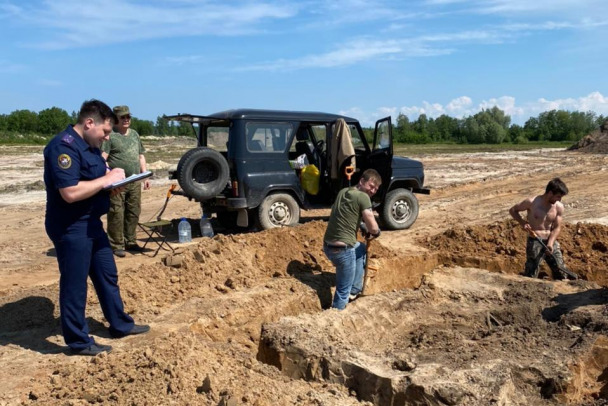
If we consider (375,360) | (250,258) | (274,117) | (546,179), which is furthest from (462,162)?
(375,360)

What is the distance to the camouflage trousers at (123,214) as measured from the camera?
8.24m

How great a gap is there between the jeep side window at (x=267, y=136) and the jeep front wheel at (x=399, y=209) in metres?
2.10

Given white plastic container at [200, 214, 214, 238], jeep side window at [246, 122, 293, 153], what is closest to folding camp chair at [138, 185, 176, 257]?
white plastic container at [200, 214, 214, 238]

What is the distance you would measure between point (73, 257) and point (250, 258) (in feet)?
9.40

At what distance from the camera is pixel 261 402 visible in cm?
375

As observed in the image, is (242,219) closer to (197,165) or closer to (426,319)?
(197,165)

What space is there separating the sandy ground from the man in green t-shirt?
294 millimetres

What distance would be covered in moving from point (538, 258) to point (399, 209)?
3.61 metres

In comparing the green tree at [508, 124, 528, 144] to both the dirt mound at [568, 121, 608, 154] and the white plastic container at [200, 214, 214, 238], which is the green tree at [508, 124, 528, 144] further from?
the white plastic container at [200, 214, 214, 238]

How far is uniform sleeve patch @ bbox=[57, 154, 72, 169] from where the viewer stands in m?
4.27

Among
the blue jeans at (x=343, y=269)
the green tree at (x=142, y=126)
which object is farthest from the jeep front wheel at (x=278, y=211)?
the green tree at (x=142, y=126)

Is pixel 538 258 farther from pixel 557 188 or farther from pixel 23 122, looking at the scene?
pixel 23 122

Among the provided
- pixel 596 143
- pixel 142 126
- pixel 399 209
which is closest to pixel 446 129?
pixel 596 143

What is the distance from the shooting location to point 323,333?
5.28 meters
